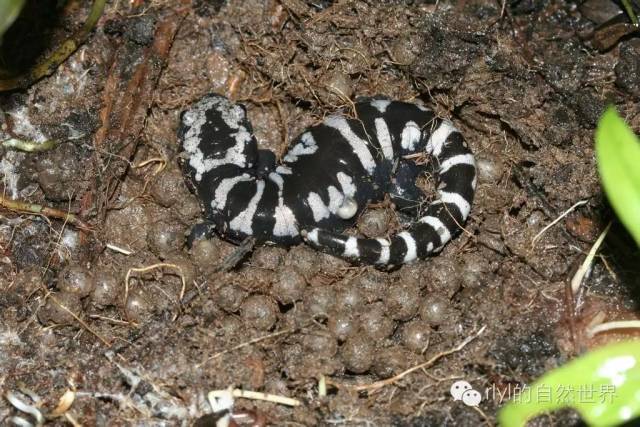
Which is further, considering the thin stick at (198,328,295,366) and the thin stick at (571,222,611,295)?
the thin stick at (571,222,611,295)

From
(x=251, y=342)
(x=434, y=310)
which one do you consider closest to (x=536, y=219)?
(x=434, y=310)

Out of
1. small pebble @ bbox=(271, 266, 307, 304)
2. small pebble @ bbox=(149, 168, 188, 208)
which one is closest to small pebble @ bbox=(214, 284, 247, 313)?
small pebble @ bbox=(271, 266, 307, 304)

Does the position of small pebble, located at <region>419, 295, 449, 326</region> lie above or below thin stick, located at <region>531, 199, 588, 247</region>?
below

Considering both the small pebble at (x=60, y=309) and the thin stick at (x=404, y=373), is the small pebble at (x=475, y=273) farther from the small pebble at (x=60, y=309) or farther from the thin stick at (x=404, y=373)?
the small pebble at (x=60, y=309)

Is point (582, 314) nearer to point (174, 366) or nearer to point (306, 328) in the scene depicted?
point (306, 328)

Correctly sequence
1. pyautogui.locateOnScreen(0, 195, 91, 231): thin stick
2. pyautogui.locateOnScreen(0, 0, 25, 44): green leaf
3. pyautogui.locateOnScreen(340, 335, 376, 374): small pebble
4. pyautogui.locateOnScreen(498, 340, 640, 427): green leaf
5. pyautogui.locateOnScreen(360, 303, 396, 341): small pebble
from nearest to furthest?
pyautogui.locateOnScreen(498, 340, 640, 427): green leaf
pyautogui.locateOnScreen(0, 0, 25, 44): green leaf
pyautogui.locateOnScreen(340, 335, 376, 374): small pebble
pyautogui.locateOnScreen(360, 303, 396, 341): small pebble
pyautogui.locateOnScreen(0, 195, 91, 231): thin stick

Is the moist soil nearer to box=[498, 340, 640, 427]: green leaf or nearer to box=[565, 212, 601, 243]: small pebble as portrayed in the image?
box=[565, 212, 601, 243]: small pebble

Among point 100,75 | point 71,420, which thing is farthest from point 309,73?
point 71,420

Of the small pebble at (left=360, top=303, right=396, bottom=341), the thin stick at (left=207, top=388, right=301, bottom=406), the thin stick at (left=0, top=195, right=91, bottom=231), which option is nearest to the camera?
the thin stick at (left=207, top=388, right=301, bottom=406)
